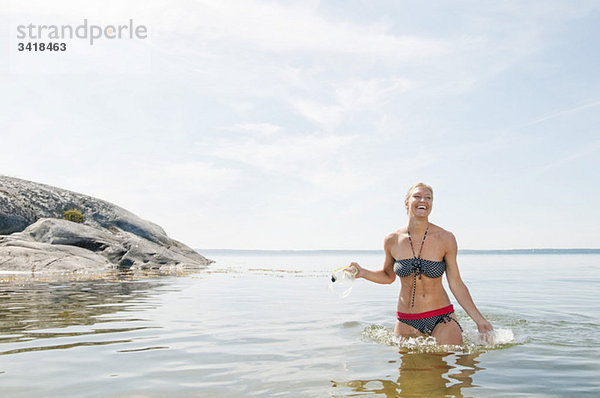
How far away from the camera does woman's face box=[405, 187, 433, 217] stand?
24.4ft

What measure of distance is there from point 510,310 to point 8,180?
34.1 meters

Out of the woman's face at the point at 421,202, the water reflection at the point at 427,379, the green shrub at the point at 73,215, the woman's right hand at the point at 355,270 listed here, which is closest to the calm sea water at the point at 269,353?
the water reflection at the point at 427,379

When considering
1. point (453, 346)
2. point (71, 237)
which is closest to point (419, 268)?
point (453, 346)

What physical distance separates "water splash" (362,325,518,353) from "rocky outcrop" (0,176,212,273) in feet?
63.9

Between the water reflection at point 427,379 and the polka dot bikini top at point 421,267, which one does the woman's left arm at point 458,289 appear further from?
the water reflection at point 427,379

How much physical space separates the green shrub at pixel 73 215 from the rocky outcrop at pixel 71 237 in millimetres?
1035

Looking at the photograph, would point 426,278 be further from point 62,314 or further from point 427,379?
point 62,314

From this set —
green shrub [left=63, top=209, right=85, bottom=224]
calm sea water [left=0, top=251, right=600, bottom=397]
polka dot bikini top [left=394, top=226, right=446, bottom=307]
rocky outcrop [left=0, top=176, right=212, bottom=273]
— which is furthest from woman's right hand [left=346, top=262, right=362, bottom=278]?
green shrub [left=63, top=209, right=85, bottom=224]

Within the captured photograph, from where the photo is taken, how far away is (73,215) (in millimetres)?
33781

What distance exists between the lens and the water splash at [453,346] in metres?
6.82

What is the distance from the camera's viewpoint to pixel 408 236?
771 centimetres

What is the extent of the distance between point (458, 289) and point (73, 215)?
32785mm

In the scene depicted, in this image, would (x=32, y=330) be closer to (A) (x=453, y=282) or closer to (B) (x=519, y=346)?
(A) (x=453, y=282)

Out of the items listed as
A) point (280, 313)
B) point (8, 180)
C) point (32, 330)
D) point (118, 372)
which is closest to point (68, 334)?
point (32, 330)
